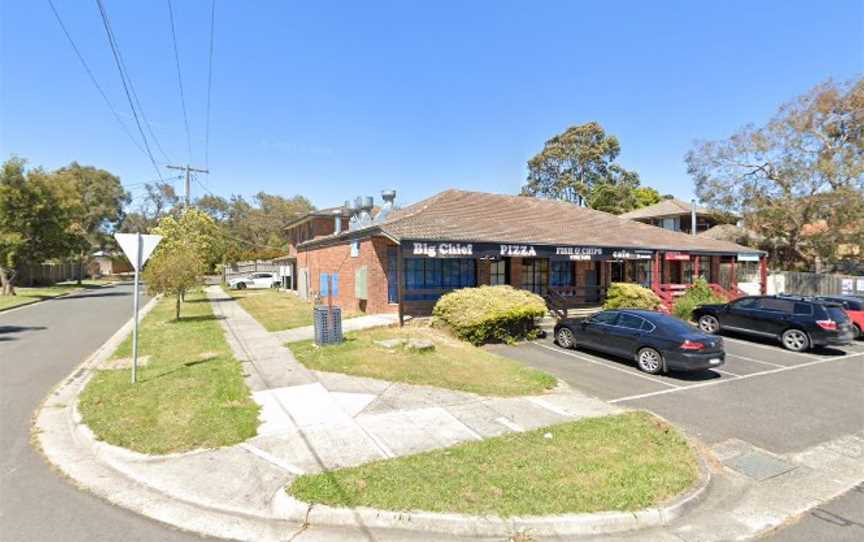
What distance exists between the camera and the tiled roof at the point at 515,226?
53.7 feet

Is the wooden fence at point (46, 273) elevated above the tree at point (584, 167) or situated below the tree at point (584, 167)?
below

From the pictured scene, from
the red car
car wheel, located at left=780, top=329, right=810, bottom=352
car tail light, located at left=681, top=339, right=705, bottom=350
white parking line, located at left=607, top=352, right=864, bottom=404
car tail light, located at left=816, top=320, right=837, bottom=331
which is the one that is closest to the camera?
white parking line, located at left=607, top=352, right=864, bottom=404

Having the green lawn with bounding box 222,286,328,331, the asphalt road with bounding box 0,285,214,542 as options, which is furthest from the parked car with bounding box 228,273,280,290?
the asphalt road with bounding box 0,285,214,542

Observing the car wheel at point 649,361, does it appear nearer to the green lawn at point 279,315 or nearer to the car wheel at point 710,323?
the car wheel at point 710,323

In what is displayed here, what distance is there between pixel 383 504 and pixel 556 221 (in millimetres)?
20254

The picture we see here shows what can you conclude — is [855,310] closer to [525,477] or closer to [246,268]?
[525,477]

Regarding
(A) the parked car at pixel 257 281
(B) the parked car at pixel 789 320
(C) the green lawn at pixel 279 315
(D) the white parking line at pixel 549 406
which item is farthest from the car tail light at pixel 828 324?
(A) the parked car at pixel 257 281

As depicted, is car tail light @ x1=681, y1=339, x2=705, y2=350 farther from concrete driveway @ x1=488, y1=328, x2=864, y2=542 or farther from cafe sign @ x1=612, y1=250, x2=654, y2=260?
cafe sign @ x1=612, y1=250, x2=654, y2=260

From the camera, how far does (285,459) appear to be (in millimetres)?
5129

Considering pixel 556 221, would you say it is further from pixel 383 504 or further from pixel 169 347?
pixel 383 504

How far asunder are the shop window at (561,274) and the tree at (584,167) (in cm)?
3071

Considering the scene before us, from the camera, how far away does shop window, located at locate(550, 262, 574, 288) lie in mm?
20797

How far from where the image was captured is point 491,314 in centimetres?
1308

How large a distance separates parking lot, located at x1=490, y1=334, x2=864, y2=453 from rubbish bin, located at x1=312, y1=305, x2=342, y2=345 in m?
4.58
